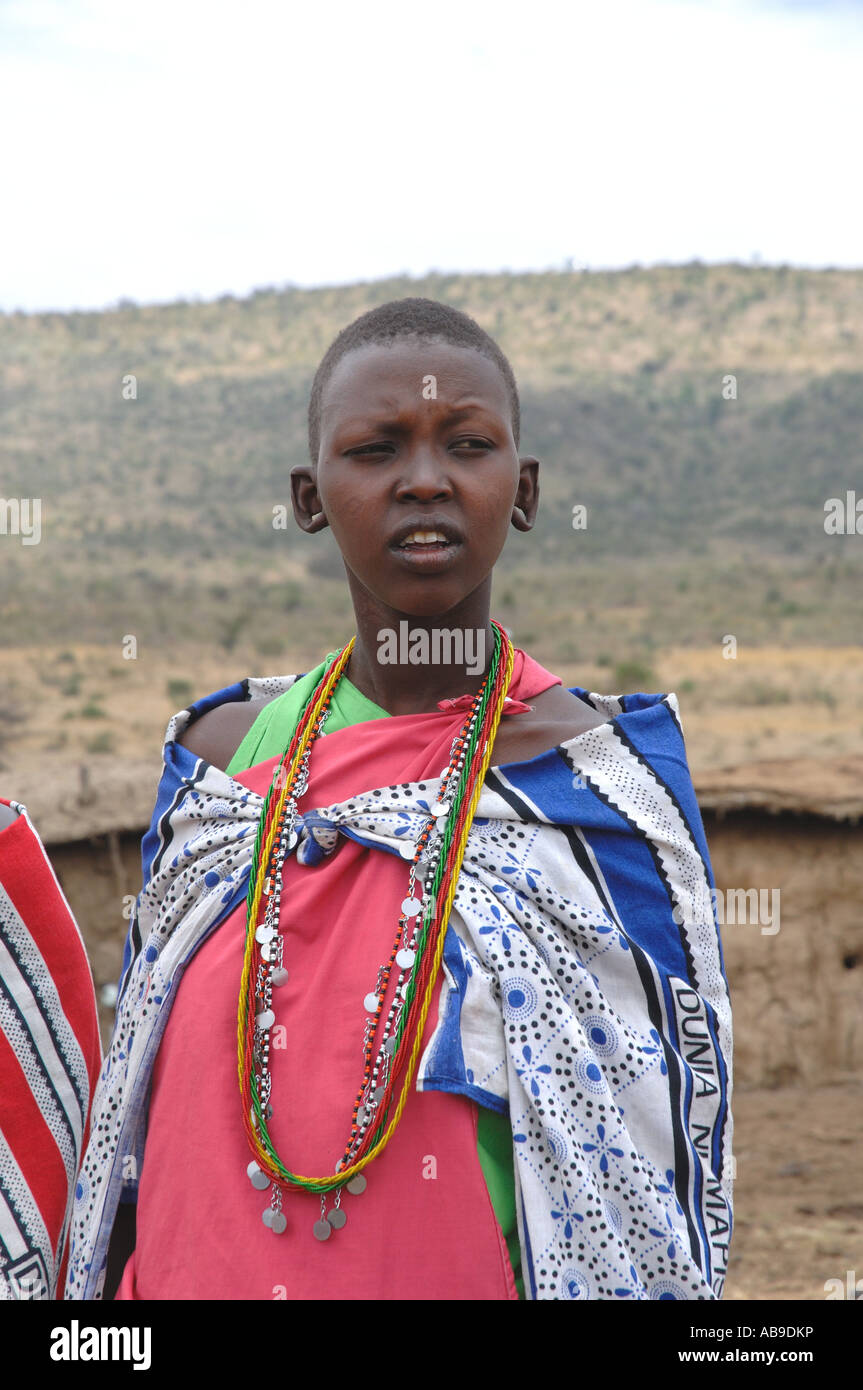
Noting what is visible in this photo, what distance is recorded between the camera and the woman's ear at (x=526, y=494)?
213cm

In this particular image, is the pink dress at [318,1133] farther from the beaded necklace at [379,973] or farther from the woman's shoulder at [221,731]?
the woman's shoulder at [221,731]

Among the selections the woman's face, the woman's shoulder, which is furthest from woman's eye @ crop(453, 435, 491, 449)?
the woman's shoulder

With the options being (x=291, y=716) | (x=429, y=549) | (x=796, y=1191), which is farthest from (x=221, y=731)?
(x=796, y=1191)

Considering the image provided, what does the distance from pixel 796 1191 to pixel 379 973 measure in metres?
4.76

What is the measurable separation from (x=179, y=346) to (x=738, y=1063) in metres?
45.6

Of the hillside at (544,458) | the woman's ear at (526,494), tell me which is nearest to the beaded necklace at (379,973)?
the woman's ear at (526,494)

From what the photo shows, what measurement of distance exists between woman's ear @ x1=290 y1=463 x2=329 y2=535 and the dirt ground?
3856 mm

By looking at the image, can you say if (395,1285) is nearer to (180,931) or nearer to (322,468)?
(180,931)

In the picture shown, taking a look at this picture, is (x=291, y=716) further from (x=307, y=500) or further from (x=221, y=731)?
(x=307, y=500)

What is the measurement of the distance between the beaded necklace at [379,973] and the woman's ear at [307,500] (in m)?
0.37

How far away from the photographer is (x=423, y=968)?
182cm

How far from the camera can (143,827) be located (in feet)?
21.4

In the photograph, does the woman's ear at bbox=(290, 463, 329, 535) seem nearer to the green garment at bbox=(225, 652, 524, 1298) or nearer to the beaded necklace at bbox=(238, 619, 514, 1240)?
the green garment at bbox=(225, 652, 524, 1298)

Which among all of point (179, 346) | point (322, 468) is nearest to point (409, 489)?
point (322, 468)
